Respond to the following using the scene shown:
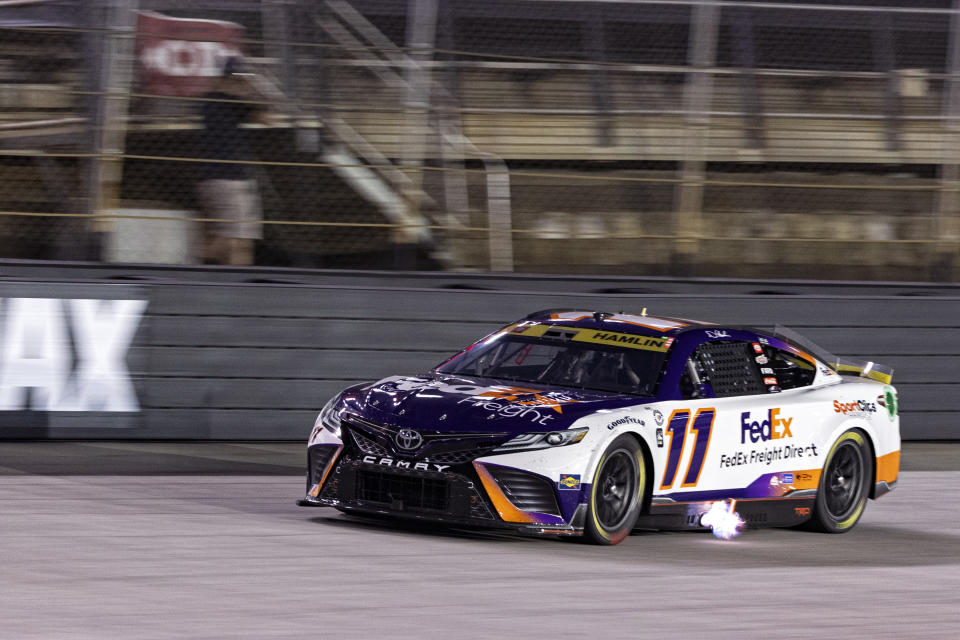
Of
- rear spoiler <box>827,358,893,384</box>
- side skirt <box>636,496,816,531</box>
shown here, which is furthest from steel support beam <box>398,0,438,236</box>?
side skirt <box>636,496,816,531</box>

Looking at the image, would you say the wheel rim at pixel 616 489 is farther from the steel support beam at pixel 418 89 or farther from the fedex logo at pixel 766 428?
the steel support beam at pixel 418 89

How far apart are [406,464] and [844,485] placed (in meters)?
3.11

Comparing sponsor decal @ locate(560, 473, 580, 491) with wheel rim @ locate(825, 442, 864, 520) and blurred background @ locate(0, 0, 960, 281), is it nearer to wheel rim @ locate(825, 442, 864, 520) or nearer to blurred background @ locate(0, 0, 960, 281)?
wheel rim @ locate(825, 442, 864, 520)

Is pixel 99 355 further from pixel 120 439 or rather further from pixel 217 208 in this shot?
pixel 217 208

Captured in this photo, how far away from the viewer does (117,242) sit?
12.0 metres

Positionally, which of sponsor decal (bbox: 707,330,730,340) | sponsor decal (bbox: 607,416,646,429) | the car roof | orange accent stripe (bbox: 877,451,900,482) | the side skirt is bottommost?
the side skirt

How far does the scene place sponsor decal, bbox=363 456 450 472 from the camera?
7363 millimetres

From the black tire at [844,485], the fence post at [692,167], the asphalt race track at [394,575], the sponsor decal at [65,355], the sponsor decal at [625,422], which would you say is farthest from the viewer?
the fence post at [692,167]

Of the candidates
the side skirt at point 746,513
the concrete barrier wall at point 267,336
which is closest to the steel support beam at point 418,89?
the concrete barrier wall at point 267,336

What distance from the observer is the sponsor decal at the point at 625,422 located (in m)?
7.56

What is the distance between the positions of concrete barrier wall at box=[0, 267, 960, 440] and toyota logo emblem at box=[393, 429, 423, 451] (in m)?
4.23

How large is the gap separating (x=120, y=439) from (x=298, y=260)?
7.50ft

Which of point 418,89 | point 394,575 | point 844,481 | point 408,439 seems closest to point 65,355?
point 418,89

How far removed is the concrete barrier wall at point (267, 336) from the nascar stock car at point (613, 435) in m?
3.02
